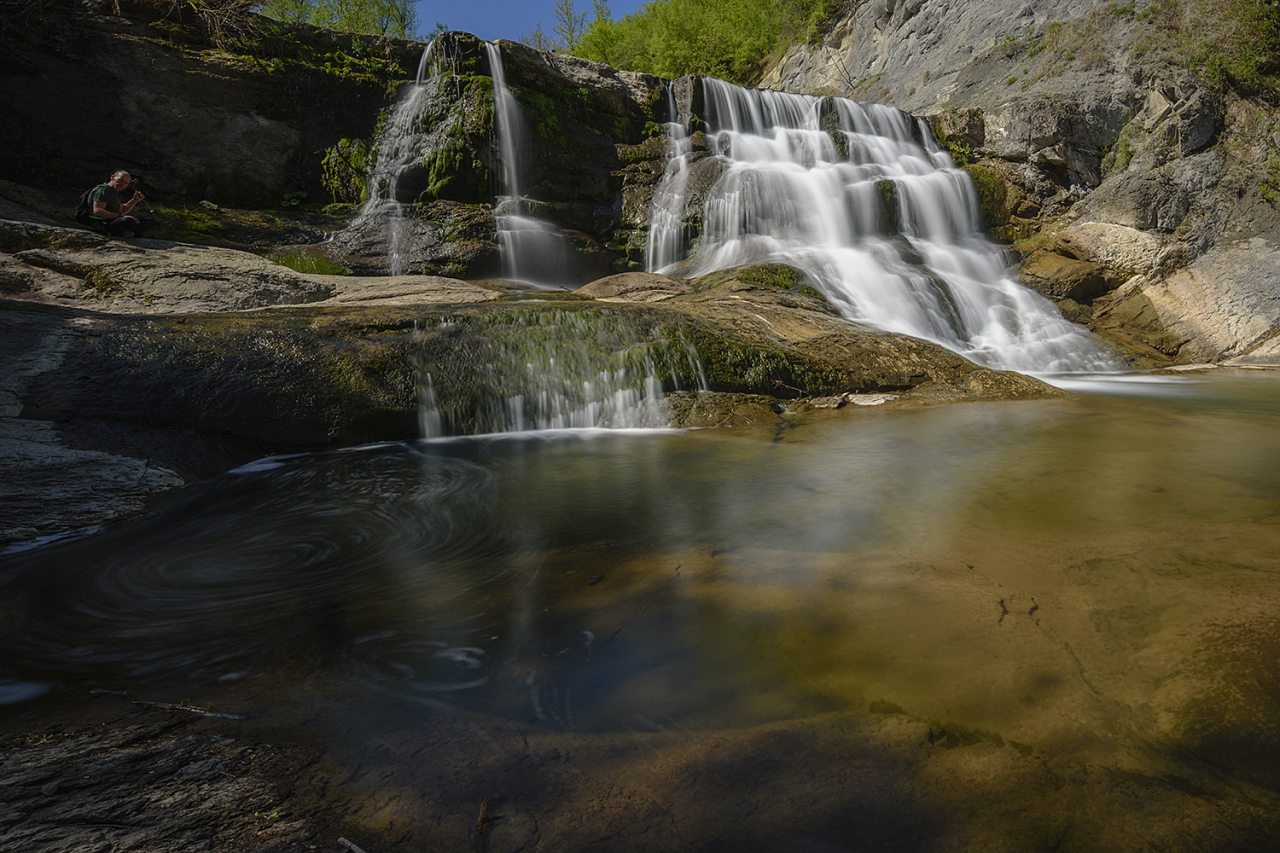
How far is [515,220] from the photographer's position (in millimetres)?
11555

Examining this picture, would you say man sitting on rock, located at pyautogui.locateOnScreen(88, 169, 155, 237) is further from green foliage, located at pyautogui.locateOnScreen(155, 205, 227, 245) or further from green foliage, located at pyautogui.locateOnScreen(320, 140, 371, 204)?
green foliage, located at pyautogui.locateOnScreen(320, 140, 371, 204)

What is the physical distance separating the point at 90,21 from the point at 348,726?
14429mm

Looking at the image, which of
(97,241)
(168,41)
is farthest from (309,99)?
(97,241)

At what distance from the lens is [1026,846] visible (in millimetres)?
1110

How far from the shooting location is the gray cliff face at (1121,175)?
34.7 feet

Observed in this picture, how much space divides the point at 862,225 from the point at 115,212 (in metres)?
11.4

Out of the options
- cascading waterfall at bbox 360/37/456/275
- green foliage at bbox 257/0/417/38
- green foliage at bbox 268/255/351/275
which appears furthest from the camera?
green foliage at bbox 257/0/417/38

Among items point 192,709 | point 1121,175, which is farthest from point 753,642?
point 1121,175

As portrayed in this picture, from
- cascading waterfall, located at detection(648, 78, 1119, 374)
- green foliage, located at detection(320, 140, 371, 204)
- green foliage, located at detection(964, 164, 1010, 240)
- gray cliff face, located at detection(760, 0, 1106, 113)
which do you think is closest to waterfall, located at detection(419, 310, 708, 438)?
cascading waterfall, located at detection(648, 78, 1119, 374)

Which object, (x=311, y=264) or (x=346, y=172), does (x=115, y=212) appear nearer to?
(x=311, y=264)

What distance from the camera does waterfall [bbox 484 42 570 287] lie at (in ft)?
37.1

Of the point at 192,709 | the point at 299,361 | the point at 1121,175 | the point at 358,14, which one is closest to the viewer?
the point at 192,709

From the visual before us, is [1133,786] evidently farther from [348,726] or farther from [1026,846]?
[348,726]

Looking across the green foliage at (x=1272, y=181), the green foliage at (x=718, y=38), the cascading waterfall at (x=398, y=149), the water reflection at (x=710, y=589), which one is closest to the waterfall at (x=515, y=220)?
the cascading waterfall at (x=398, y=149)
